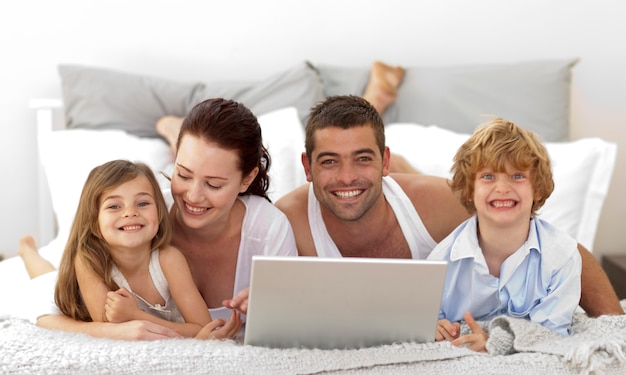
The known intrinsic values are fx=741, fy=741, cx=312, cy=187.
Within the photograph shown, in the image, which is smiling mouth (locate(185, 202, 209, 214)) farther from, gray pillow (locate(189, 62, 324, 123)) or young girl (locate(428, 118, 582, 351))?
gray pillow (locate(189, 62, 324, 123))

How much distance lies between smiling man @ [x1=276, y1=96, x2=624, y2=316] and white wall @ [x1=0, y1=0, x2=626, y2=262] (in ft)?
3.38

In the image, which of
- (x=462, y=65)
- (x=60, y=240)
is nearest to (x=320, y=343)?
(x=60, y=240)

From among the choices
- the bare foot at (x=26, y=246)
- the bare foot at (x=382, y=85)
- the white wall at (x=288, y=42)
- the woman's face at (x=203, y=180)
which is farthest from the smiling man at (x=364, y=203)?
the white wall at (x=288, y=42)

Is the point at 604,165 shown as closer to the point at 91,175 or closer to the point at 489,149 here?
the point at 489,149

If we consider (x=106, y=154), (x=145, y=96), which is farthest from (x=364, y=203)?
(x=145, y=96)

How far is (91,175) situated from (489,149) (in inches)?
34.9

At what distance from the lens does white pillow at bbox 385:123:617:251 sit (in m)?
2.29

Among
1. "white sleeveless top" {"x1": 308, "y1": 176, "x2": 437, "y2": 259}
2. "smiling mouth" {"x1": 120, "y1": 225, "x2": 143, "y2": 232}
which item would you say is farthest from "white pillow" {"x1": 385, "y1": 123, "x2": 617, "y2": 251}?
"smiling mouth" {"x1": 120, "y1": 225, "x2": 143, "y2": 232}

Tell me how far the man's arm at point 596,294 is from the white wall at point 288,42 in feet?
4.03

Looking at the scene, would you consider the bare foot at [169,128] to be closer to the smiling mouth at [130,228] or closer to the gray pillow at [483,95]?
the gray pillow at [483,95]

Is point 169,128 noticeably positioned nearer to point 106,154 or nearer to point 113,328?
point 106,154

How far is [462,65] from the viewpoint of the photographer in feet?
9.01

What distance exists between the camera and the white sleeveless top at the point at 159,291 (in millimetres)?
1675

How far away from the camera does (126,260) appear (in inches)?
66.1
